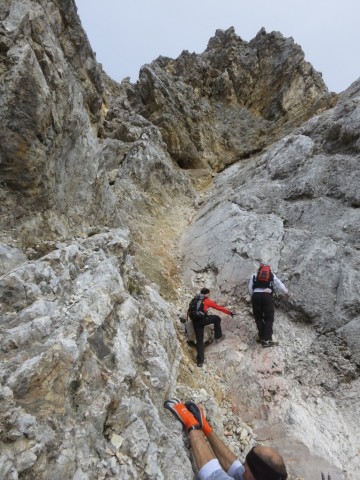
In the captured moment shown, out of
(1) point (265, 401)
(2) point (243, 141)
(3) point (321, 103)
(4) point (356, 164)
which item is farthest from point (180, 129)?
(1) point (265, 401)

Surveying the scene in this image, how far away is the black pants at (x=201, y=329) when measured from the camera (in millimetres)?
9391

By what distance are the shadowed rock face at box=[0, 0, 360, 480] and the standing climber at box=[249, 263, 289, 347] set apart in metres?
0.45

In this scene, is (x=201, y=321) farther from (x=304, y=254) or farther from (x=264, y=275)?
(x=304, y=254)

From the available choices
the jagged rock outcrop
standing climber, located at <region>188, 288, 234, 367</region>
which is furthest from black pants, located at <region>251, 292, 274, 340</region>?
standing climber, located at <region>188, 288, 234, 367</region>

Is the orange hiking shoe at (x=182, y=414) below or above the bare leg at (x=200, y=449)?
above

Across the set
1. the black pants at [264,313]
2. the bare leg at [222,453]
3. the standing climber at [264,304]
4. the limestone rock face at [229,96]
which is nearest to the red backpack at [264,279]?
the standing climber at [264,304]

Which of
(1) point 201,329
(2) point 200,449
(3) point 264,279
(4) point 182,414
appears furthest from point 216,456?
(3) point 264,279

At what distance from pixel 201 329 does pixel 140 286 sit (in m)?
2.09

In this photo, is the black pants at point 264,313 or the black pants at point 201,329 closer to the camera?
A: the black pants at point 201,329

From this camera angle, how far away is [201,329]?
9.69 metres

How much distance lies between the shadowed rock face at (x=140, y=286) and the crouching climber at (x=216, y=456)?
0.78ft

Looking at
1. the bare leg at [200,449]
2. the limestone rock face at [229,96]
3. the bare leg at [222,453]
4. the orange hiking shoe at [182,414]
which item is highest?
the limestone rock face at [229,96]

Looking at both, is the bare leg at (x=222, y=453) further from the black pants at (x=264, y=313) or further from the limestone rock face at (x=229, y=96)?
the limestone rock face at (x=229, y=96)

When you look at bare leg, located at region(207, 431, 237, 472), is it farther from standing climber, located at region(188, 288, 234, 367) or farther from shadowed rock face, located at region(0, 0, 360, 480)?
standing climber, located at region(188, 288, 234, 367)
